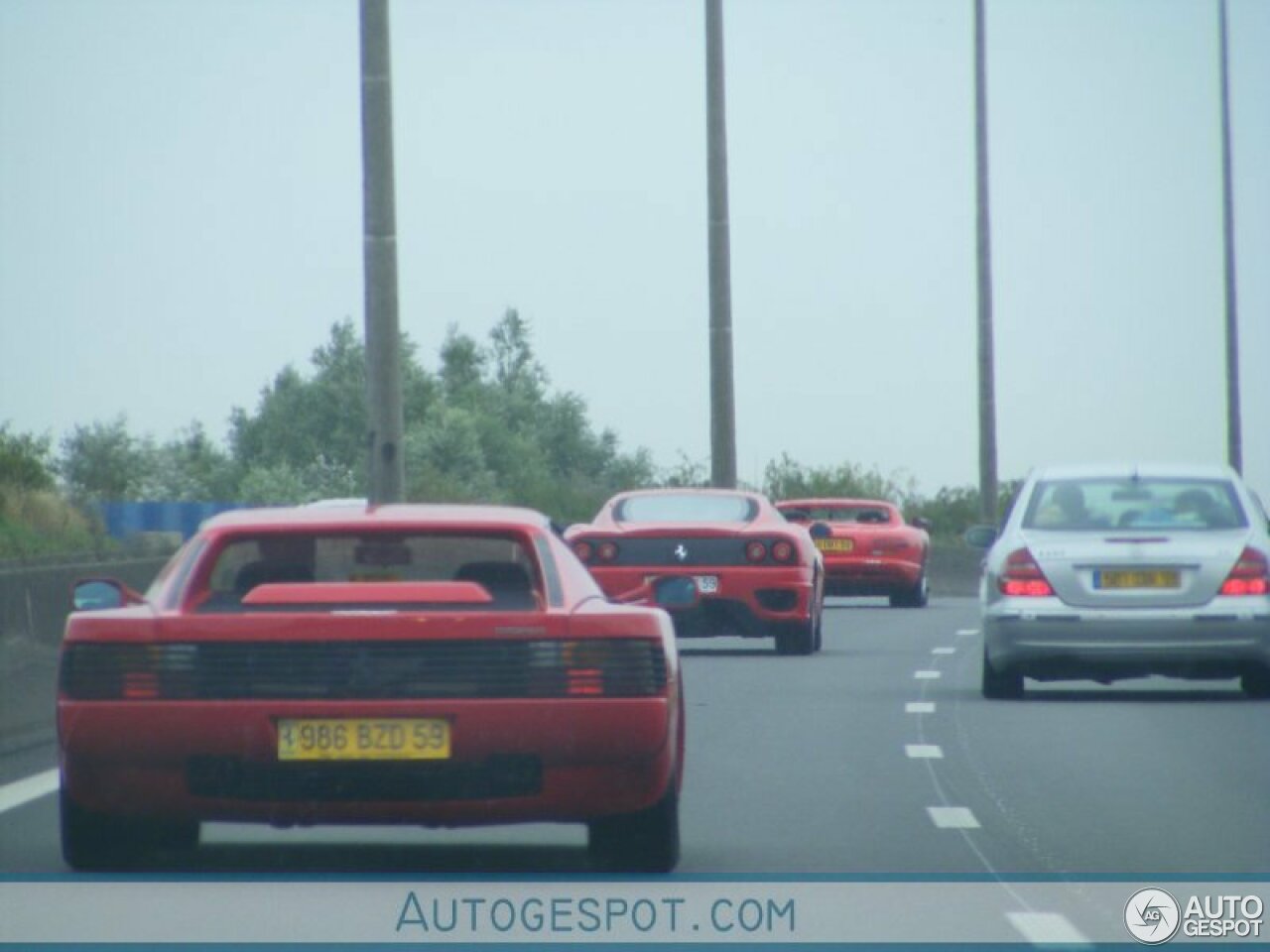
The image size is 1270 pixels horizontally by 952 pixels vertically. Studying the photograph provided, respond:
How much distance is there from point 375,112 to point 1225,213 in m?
36.7

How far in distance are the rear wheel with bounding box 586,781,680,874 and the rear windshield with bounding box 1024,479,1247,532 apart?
923 centimetres

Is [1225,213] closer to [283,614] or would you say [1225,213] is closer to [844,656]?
[844,656]

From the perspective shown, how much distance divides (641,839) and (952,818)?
2322 millimetres

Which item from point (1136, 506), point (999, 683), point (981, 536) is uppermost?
point (1136, 506)

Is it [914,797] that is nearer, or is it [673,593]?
[673,593]

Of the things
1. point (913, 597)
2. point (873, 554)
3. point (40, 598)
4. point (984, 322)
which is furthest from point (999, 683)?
point (984, 322)

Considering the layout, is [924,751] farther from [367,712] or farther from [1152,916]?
[367,712]

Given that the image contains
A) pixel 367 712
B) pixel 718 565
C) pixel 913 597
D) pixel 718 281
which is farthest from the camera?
pixel 718 281

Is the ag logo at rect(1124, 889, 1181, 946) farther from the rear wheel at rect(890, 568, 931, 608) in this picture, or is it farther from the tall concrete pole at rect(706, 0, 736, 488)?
the tall concrete pole at rect(706, 0, 736, 488)

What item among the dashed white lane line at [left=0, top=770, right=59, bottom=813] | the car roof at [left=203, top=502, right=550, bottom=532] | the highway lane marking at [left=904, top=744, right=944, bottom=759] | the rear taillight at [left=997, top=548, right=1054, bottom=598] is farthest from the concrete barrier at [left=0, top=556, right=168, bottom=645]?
the car roof at [left=203, top=502, right=550, bottom=532]

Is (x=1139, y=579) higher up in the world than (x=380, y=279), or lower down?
lower down

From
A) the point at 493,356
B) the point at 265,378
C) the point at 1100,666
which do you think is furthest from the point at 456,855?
the point at 493,356

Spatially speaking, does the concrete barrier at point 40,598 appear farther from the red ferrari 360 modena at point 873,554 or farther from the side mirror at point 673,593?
the red ferrari 360 modena at point 873,554

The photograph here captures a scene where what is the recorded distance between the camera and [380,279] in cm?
2242
